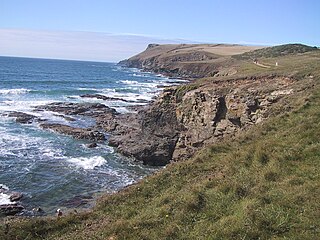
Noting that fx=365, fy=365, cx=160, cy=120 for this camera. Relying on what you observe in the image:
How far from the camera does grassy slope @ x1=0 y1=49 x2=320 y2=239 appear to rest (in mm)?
9938

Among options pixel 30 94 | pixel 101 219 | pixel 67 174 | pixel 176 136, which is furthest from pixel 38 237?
pixel 30 94

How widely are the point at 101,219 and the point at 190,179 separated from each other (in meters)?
3.88

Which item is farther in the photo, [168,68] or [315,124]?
[168,68]

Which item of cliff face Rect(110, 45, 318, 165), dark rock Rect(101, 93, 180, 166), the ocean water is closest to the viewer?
the ocean water

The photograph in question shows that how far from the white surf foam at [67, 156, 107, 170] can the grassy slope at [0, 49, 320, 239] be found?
13.6m

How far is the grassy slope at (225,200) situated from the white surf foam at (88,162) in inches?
536

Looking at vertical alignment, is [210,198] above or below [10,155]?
above

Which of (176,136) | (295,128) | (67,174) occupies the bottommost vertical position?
(67,174)

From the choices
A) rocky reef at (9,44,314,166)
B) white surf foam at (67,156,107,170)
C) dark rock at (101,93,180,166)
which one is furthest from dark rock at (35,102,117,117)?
white surf foam at (67,156,107,170)

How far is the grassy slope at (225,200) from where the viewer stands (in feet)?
32.6

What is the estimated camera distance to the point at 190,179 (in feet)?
47.9

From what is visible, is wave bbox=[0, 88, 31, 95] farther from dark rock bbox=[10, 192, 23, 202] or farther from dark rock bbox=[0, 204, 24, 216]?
dark rock bbox=[0, 204, 24, 216]

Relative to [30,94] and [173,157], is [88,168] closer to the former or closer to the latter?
[173,157]

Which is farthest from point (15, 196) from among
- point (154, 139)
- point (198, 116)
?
point (198, 116)
